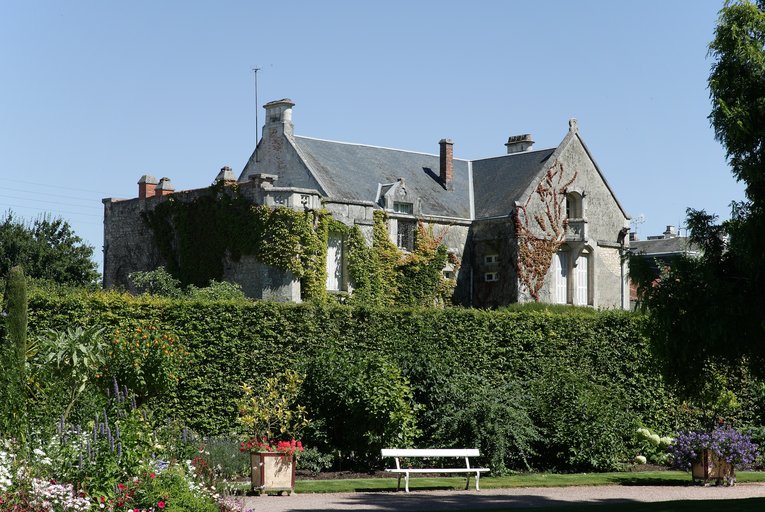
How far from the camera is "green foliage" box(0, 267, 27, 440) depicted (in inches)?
562

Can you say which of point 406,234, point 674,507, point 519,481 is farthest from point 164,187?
point 674,507

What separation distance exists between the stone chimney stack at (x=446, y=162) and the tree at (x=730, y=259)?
79.1ft

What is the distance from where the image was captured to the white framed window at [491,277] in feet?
128

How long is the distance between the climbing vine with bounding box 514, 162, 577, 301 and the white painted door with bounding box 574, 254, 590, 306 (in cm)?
142

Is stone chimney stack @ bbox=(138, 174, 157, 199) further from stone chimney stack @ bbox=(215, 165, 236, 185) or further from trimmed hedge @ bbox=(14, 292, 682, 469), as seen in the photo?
trimmed hedge @ bbox=(14, 292, 682, 469)

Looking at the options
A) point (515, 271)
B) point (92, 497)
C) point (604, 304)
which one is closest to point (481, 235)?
point (515, 271)

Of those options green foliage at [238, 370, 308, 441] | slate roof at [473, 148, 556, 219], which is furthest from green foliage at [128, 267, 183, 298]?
green foliage at [238, 370, 308, 441]

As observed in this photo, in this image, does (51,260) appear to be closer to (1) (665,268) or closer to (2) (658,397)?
(2) (658,397)

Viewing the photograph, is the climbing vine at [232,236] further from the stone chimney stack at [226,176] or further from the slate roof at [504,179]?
the slate roof at [504,179]

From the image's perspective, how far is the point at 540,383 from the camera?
22703 millimetres

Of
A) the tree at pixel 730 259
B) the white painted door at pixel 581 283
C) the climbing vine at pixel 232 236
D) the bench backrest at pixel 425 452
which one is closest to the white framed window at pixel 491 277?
the white painted door at pixel 581 283

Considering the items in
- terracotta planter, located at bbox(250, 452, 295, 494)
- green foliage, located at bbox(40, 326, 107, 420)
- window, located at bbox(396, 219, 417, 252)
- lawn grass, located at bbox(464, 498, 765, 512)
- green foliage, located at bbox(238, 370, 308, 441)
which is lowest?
lawn grass, located at bbox(464, 498, 765, 512)

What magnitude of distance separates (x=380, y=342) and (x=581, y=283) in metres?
18.9

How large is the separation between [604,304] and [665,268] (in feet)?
77.0
